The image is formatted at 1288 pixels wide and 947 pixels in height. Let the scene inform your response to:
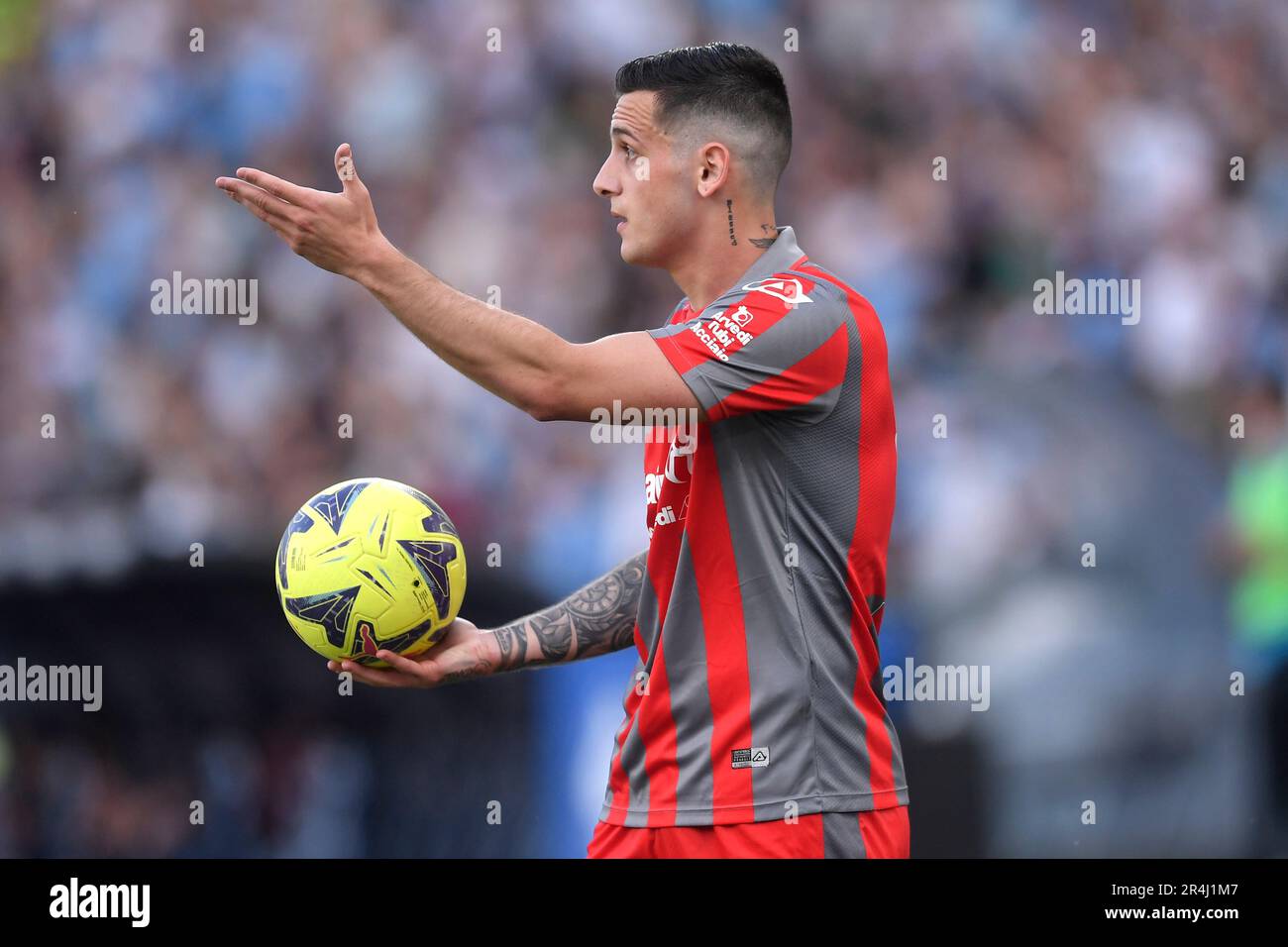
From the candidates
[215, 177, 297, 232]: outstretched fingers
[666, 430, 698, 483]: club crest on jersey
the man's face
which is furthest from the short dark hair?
[215, 177, 297, 232]: outstretched fingers

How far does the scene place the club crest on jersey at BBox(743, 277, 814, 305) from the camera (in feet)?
11.4

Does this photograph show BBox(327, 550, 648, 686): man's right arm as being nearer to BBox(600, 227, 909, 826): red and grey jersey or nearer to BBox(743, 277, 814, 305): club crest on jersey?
BBox(600, 227, 909, 826): red and grey jersey

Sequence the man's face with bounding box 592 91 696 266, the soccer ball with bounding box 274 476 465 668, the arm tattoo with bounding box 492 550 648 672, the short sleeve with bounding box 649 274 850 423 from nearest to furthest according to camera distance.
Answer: the short sleeve with bounding box 649 274 850 423 < the soccer ball with bounding box 274 476 465 668 < the man's face with bounding box 592 91 696 266 < the arm tattoo with bounding box 492 550 648 672

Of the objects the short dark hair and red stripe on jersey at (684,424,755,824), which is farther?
the short dark hair

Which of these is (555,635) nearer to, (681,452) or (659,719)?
(659,719)

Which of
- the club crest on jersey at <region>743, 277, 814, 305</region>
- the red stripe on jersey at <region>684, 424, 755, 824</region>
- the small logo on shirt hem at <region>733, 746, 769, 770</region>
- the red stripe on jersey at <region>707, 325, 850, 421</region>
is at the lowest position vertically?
the small logo on shirt hem at <region>733, 746, 769, 770</region>

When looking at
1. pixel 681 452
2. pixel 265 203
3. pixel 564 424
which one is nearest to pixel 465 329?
pixel 265 203

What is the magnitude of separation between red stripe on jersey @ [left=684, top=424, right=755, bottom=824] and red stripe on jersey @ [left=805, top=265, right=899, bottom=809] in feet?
0.91

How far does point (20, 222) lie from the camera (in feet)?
24.6

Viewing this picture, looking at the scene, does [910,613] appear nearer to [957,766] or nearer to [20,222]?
[957,766]

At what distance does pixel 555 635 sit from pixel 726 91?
1.46 metres

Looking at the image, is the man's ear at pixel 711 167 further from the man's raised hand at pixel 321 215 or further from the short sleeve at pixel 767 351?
the man's raised hand at pixel 321 215

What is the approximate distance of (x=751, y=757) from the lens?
3.39m

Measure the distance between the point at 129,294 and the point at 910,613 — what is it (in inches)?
156
